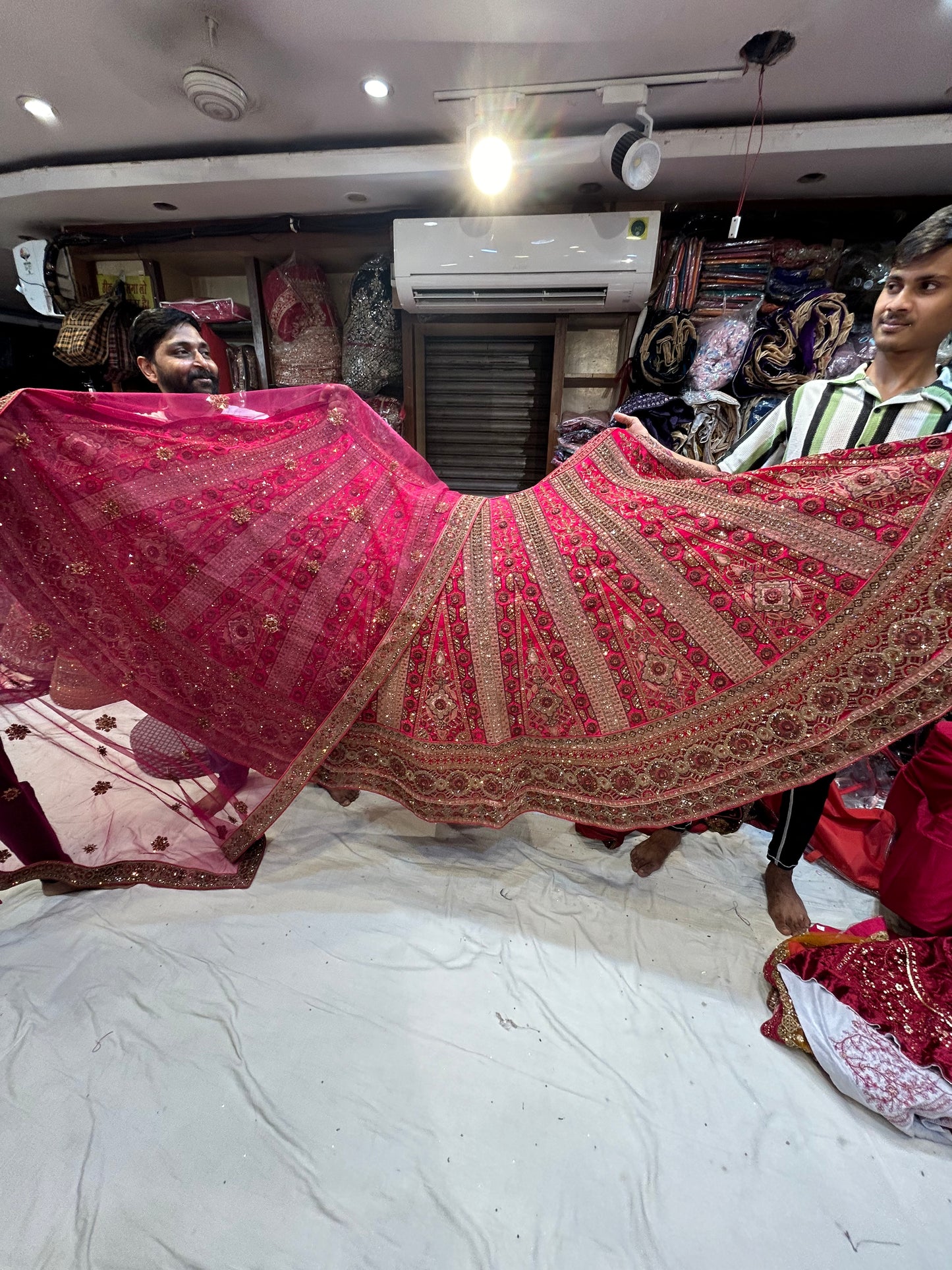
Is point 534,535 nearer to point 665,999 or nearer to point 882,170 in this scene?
point 665,999

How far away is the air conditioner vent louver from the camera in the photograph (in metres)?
2.11

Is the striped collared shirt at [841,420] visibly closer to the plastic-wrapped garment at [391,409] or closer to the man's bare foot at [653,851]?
the man's bare foot at [653,851]

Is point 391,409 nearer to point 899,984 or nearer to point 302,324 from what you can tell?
point 302,324

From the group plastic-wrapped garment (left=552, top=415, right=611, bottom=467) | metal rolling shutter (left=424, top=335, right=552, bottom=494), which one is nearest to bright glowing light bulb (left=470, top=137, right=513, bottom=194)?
metal rolling shutter (left=424, top=335, right=552, bottom=494)

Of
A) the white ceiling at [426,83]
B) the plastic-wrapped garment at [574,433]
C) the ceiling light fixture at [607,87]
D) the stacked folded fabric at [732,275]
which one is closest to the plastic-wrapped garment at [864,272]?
the white ceiling at [426,83]

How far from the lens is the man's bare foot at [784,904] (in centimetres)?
108

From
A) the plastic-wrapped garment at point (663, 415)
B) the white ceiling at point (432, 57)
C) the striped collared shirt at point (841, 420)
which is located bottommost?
the striped collared shirt at point (841, 420)

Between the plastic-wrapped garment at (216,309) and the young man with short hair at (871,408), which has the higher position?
the plastic-wrapped garment at (216,309)

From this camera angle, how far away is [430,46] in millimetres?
1426

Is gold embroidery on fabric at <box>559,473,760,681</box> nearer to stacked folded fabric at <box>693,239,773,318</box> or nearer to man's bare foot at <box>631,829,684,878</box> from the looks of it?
man's bare foot at <box>631,829,684,878</box>

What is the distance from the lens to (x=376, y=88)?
1569mm

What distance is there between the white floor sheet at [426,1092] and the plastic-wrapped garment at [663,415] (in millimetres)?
1734

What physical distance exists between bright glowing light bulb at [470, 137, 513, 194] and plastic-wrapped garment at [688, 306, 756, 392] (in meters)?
1.06

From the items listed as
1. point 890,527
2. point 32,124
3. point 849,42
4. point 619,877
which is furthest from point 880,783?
point 32,124
